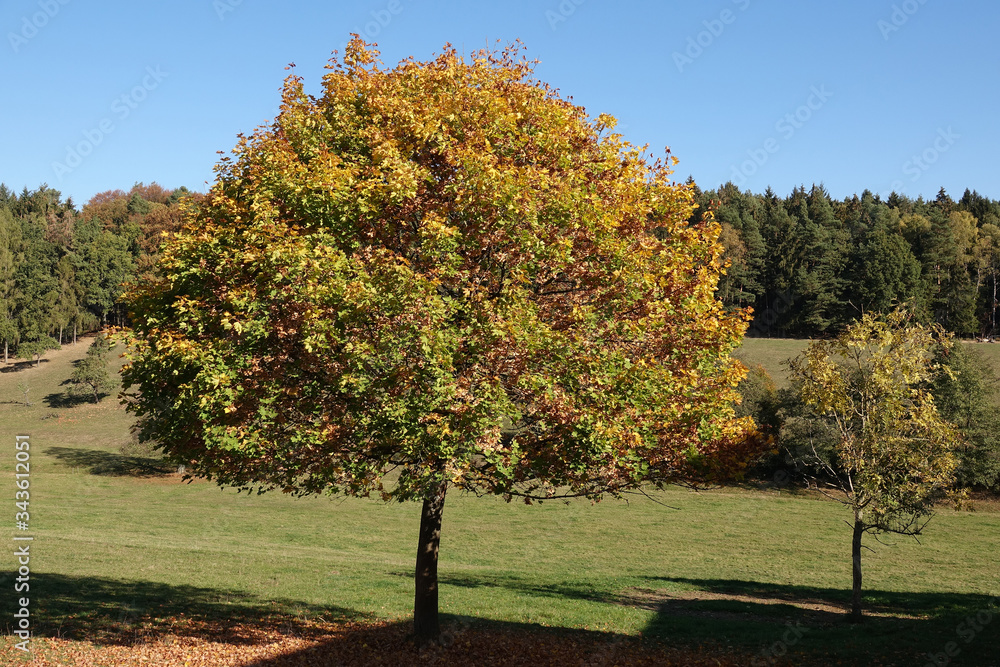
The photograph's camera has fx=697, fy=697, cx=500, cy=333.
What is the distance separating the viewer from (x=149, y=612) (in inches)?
719

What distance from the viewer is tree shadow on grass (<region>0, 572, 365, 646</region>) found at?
52.3ft

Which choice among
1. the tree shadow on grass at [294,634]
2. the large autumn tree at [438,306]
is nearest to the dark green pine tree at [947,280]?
the tree shadow on grass at [294,634]

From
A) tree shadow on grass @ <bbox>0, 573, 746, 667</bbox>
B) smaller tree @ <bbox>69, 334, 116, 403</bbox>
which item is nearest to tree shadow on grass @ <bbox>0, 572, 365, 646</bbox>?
tree shadow on grass @ <bbox>0, 573, 746, 667</bbox>

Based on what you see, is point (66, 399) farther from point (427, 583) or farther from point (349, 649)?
point (427, 583)

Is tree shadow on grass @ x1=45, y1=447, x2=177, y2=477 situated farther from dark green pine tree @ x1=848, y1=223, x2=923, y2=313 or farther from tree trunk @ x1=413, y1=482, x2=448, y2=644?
dark green pine tree @ x1=848, y1=223, x2=923, y2=313

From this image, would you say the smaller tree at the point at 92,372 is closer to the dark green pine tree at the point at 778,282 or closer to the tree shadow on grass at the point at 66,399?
the tree shadow on grass at the point at 66,399

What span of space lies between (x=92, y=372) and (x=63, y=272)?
39806 millimetres

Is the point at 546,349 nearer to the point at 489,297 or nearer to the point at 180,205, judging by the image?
the point at 489,297

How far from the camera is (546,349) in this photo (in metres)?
12.2

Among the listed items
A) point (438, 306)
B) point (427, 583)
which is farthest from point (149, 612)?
point (438, 306)

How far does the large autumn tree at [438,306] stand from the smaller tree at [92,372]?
77470 millimetres

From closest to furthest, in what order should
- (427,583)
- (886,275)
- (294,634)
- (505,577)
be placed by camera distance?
(427,583), (294,634), (505,577), (886,275)

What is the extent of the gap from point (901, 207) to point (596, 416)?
18394 cm

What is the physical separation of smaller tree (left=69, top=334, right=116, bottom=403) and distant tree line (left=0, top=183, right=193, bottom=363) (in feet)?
33.9
